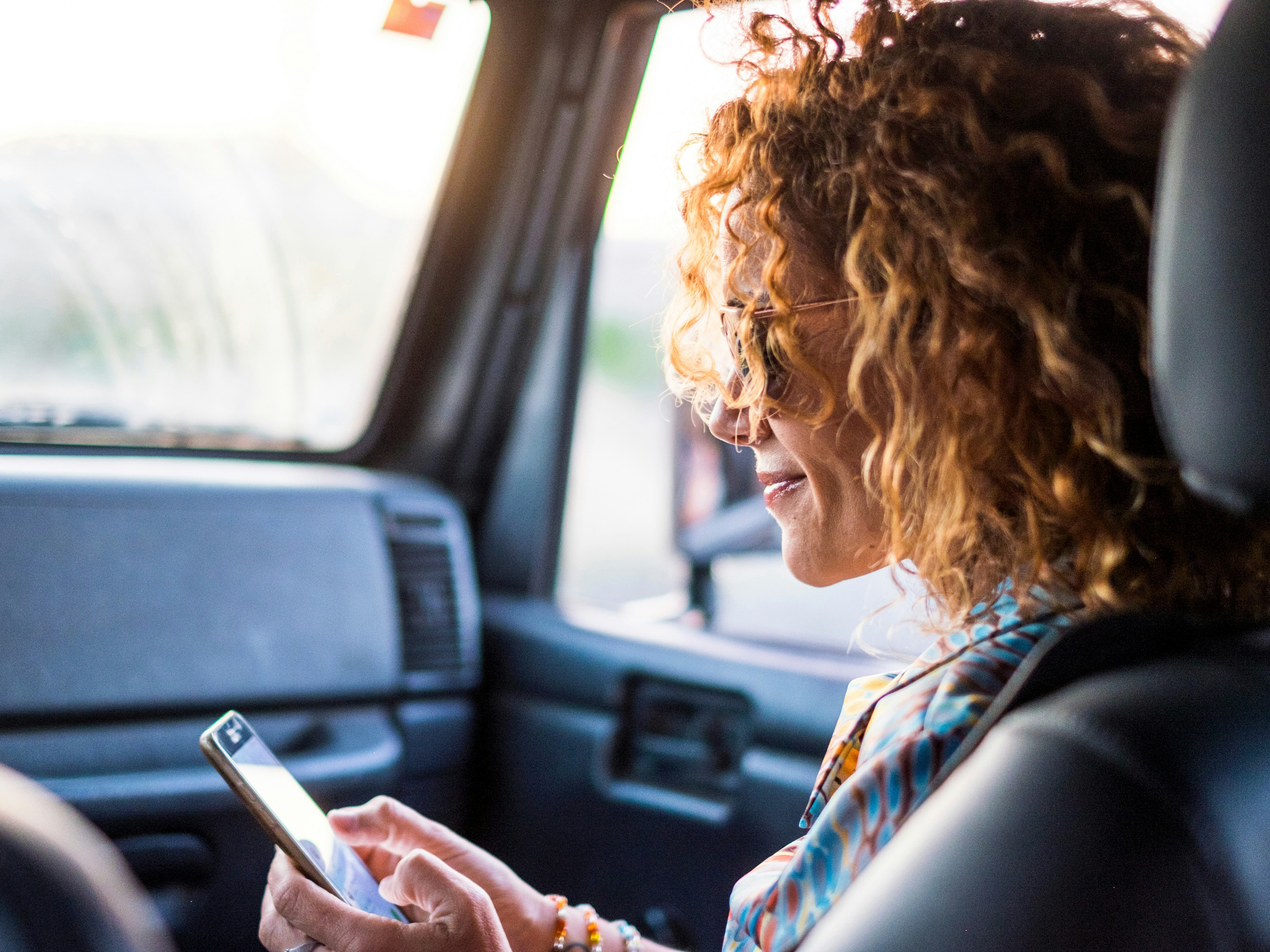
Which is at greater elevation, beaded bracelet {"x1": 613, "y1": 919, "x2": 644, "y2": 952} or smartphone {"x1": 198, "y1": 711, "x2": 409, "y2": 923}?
smartphone {"x1": 198, "y1": 711, "x2": 409, "y2": 923}

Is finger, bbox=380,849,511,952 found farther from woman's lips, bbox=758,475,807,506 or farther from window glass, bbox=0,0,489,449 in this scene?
window glass, bbox=0,0,489,449

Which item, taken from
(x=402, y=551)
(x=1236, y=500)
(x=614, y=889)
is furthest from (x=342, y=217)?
(x=1236, y=500)

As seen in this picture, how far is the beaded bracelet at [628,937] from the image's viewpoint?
148 cm

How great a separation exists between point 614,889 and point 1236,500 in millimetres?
2020

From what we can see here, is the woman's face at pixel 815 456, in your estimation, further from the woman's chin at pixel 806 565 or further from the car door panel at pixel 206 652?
the car door panel at pixel 206 652

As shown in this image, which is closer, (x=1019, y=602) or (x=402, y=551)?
(x=1019, y=602)

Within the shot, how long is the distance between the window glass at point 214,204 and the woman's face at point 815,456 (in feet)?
5.02

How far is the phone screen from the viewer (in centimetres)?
132

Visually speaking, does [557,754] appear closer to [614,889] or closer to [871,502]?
[614,889]

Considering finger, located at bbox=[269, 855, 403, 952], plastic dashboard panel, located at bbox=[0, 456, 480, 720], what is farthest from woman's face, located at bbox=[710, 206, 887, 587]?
plastic dashboard panel, located at bbox=[0, 456, 480, 720]

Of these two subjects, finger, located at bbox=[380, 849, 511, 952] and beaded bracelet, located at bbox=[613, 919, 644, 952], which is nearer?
finger, located at bbox=[380, 849, 511, 952]

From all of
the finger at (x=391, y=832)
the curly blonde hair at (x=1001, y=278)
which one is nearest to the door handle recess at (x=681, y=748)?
the finger at (x=391, y=832)

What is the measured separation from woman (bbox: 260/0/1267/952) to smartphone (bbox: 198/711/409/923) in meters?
0.05

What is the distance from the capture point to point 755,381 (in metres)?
1.31
